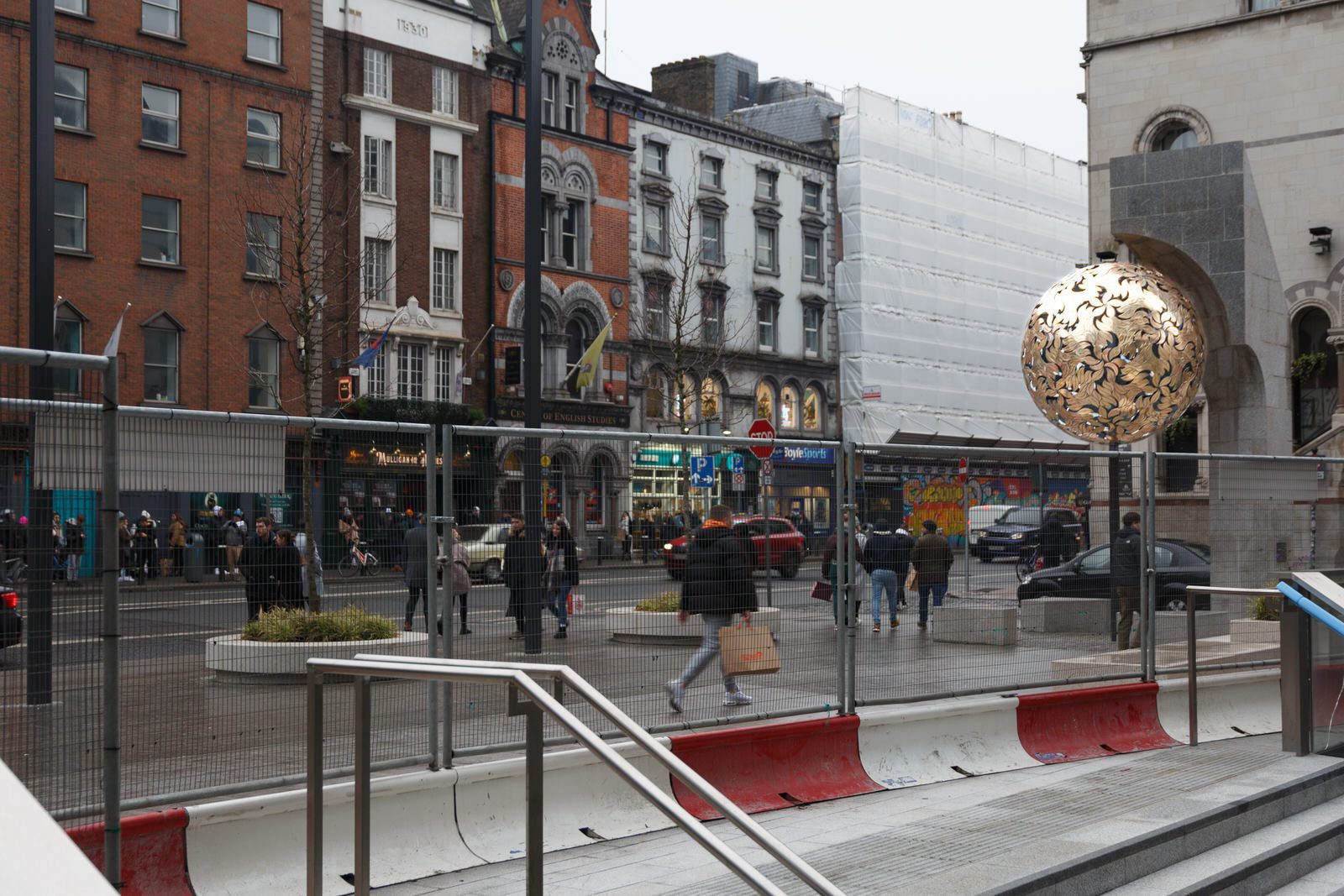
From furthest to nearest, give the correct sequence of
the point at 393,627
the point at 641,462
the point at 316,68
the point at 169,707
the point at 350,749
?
the point at 316,68 < the point at 641,462 < the point at 393,627 < the point at 350,749 < the point at 169,707

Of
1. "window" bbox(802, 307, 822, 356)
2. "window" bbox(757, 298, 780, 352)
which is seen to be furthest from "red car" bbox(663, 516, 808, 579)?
"window" bbox(802, 307, 822, 356)

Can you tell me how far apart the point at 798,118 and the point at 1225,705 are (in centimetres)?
5691

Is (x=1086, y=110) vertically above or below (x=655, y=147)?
below

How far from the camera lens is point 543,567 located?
28.6 feet

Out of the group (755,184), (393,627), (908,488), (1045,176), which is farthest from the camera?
(1045,176)

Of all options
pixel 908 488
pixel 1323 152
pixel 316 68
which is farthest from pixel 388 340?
pixel 908 488

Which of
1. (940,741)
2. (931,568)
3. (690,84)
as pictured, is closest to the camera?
(940,741)

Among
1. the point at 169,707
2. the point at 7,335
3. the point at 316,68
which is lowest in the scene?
the point at 169,707

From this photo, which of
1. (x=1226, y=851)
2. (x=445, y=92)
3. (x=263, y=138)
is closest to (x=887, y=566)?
(x=1226, y=851)

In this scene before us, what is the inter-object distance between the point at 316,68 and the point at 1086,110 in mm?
22085

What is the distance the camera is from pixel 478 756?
8742mm

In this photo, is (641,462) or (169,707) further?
(641,462)

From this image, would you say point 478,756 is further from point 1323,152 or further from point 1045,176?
point 1045,176

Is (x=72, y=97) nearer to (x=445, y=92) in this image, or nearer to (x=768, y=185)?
(x=445, y=92)
